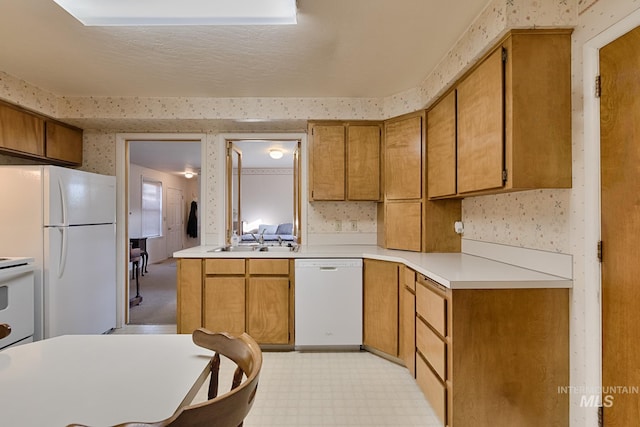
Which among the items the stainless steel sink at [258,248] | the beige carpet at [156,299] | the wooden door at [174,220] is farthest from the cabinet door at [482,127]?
the wooden door at [174,220]

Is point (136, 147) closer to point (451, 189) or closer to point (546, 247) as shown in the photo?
point (451, 189)

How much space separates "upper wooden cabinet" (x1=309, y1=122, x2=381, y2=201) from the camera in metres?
3.05

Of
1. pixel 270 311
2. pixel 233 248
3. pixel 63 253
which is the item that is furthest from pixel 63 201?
pixel 270 311

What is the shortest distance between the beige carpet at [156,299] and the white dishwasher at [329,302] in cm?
172

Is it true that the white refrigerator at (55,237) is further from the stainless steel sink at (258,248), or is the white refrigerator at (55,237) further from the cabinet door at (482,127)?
the cabinet door at (482,127)

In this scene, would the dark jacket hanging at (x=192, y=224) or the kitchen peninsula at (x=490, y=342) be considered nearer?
the kitchen peninsula at (x=490, y=342)

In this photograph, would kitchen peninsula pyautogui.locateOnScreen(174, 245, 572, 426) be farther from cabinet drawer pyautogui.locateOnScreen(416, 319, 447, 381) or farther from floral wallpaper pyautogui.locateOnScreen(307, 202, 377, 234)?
floral wallpaper pyautogui.locateOnScreen(307, 202, 377, 234)

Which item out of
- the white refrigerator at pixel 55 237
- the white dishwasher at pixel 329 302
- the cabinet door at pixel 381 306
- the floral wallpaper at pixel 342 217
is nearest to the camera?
the white refrigerator at pixel 55 237

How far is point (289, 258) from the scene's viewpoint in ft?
9.13

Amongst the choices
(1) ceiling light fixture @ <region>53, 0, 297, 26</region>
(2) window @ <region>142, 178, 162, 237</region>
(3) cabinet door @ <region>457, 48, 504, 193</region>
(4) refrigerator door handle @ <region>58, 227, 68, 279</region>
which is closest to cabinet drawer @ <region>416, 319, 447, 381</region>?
(3) cabinet door @ <region>457, 48, 504, 193</region>

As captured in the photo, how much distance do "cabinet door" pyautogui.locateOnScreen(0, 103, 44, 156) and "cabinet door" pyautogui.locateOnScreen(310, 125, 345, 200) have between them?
2.43 metres

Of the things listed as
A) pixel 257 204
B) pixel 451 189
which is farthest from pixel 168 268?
pixel 451 189

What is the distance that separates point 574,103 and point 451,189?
0.87m

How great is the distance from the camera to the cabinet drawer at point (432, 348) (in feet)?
5.54
